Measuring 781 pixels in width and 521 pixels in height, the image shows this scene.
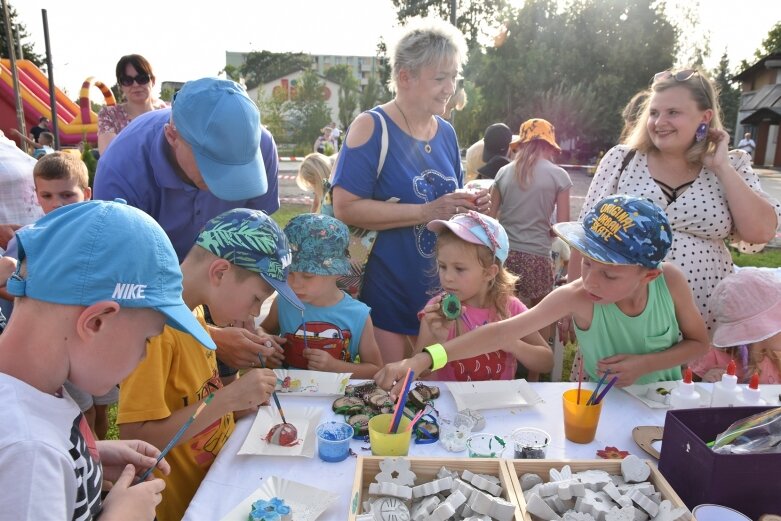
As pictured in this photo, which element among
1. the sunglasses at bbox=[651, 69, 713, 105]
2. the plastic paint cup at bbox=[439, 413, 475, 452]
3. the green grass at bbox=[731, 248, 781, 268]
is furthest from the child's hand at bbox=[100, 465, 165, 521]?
the green grass at bbox=[731, 248, 781, 268]

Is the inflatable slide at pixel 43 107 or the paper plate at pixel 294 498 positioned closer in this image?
the paper plate at pixel 294 498

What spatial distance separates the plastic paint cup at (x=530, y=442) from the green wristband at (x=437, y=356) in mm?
386

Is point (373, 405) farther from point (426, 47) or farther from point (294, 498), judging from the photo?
point (426, 47)

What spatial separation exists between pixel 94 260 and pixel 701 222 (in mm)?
2328

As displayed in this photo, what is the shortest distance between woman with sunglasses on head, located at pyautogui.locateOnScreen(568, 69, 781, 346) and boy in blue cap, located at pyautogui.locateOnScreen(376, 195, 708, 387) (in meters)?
0.37

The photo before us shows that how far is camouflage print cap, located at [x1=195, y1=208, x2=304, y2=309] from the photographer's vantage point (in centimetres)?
160

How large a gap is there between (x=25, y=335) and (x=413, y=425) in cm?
102

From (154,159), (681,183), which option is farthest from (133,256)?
(681,183)

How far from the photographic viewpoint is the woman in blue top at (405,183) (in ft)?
8.00

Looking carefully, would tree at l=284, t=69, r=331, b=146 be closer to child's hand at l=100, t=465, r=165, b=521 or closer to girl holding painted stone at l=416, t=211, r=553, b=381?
girl holding painted stone at l=416, t=211, r=553, b=381

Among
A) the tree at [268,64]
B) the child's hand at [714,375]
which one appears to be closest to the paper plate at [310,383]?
the child's hand at [714,375]

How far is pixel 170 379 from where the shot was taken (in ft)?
5.20

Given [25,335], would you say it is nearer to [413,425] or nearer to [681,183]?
[413,425]

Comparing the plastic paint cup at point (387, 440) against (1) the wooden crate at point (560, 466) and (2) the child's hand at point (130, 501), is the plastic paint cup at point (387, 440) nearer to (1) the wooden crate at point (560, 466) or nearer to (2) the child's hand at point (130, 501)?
(1) the wooden crate at point (560, 466)
